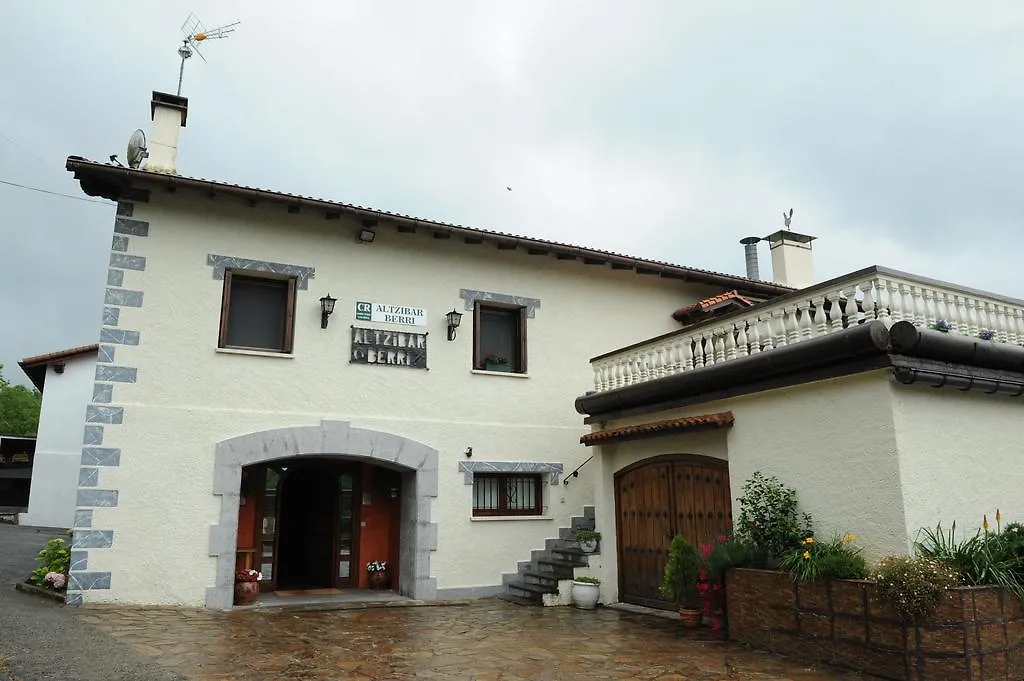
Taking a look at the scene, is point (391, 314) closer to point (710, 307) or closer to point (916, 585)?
point (710, 307)

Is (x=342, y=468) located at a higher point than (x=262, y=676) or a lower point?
higher

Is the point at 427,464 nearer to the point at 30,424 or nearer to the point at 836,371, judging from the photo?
the point at 836,371

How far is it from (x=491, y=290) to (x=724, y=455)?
4959mm

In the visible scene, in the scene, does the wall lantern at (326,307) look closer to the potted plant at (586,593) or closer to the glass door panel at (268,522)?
the glass door panel at (268,522)

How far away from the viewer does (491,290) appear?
12.3 m

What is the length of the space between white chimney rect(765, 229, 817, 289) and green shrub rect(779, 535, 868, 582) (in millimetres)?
8999

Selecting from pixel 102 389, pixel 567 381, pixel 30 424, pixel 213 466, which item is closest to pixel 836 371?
pixel 567 381

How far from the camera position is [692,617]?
858cm

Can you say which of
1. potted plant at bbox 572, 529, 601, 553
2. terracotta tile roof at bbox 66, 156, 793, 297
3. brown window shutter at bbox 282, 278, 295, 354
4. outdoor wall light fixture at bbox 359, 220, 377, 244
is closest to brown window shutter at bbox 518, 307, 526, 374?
terracotta tile roof at bbox 66, 156, 793, 297

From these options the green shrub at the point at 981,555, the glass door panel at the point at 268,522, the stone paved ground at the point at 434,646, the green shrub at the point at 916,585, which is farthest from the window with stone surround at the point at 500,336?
the green shrub at the point at 916,585

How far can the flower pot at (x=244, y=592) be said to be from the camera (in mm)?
10188

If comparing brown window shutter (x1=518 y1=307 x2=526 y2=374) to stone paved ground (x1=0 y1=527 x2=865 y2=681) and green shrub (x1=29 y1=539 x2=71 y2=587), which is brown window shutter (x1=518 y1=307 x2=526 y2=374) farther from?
green shrub (x1=29 y1=539 x2=71 y2=587)

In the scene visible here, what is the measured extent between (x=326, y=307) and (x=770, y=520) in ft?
21.6

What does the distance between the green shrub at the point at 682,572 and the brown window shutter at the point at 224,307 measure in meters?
6.62
